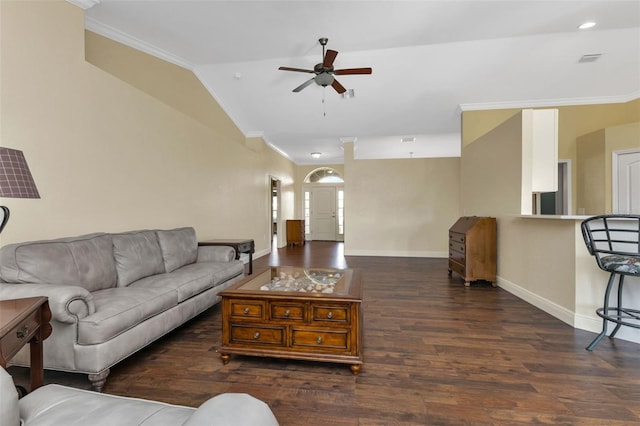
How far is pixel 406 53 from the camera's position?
4371mm

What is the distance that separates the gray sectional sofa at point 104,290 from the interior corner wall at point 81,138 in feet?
1.22

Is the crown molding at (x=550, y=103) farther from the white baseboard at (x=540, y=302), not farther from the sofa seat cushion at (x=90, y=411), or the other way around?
the sofa seat cushion at (x=90, y=411)

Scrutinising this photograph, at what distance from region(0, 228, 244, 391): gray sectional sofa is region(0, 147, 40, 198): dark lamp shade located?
24.1 inches

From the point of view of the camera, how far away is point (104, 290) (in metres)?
2.27

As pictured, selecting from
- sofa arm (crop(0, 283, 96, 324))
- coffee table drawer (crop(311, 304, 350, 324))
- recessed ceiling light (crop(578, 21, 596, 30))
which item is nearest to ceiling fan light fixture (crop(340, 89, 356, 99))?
recessed ceiling light (crop(578, 21, 596, 30))

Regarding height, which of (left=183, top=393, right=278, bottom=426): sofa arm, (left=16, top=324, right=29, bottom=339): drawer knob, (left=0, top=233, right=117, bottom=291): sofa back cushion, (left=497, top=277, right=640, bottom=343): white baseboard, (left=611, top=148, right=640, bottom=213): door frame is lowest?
(left=497, top=277, right=640, bottom=343): white baseboard

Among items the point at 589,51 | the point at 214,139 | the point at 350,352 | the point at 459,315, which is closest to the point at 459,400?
the point at 350,352

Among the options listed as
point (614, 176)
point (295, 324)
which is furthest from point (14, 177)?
point (614, 176)

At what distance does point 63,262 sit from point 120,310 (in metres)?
0.64

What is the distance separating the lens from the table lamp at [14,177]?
140 cm

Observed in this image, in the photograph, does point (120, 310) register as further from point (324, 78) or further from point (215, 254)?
point (324, 78)

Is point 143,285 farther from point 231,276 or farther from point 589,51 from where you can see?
point 589,51

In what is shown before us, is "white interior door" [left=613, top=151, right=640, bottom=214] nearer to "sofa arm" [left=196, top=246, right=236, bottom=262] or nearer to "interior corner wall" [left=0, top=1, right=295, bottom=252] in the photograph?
"sofa arm" [left=196, top=246, right=236, bottom=262]

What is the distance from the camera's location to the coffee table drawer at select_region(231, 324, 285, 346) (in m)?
2.04
